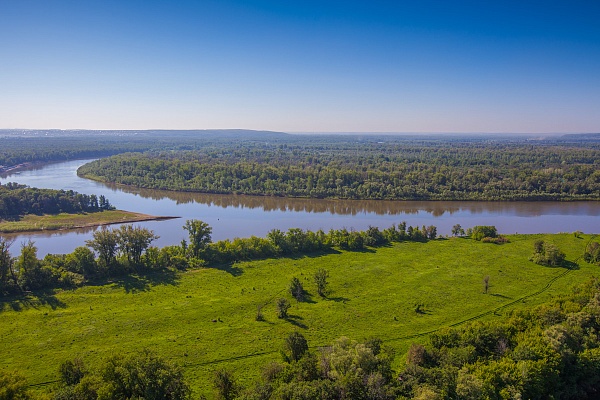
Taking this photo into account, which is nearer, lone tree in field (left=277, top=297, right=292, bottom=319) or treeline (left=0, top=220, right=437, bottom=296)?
lone tree in field (left=277, top=297, right=292, bottom=319)

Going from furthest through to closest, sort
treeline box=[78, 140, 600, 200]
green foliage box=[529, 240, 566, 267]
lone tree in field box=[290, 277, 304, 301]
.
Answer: treeline box=[78, 140, 600, 200] < green foliage box=[529, 240, 566, 267] < lone tree in field box=[290, 277, 304, 301]

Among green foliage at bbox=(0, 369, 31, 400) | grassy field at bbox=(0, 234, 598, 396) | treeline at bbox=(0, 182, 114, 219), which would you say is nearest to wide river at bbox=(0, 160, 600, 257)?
treeline at bbox=(0, 182, 114, 219)

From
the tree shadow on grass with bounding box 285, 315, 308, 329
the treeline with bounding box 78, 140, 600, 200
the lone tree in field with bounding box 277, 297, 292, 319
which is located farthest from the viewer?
the treeline with bounding box 78, 140, 600, 200

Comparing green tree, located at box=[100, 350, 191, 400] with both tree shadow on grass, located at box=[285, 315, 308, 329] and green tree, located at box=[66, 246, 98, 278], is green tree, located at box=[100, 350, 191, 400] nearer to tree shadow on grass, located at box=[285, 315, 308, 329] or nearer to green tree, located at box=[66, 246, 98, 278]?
tree shadow on grass, located at box=[285, 315, 308, 329]

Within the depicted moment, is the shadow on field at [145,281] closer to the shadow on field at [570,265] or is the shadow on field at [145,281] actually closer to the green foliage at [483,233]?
the green foliage at [483,233]

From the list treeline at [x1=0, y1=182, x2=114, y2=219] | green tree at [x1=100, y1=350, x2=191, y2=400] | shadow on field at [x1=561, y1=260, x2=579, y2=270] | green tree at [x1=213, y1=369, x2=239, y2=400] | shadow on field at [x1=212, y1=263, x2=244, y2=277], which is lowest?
shadow on field at [x1=561, y1=260, x2=579, y2=270]

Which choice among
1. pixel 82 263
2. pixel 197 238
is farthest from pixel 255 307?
pixel 82 263

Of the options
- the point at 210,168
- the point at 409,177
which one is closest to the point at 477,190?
the point at 409,177

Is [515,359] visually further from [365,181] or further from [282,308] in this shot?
[365,181]
